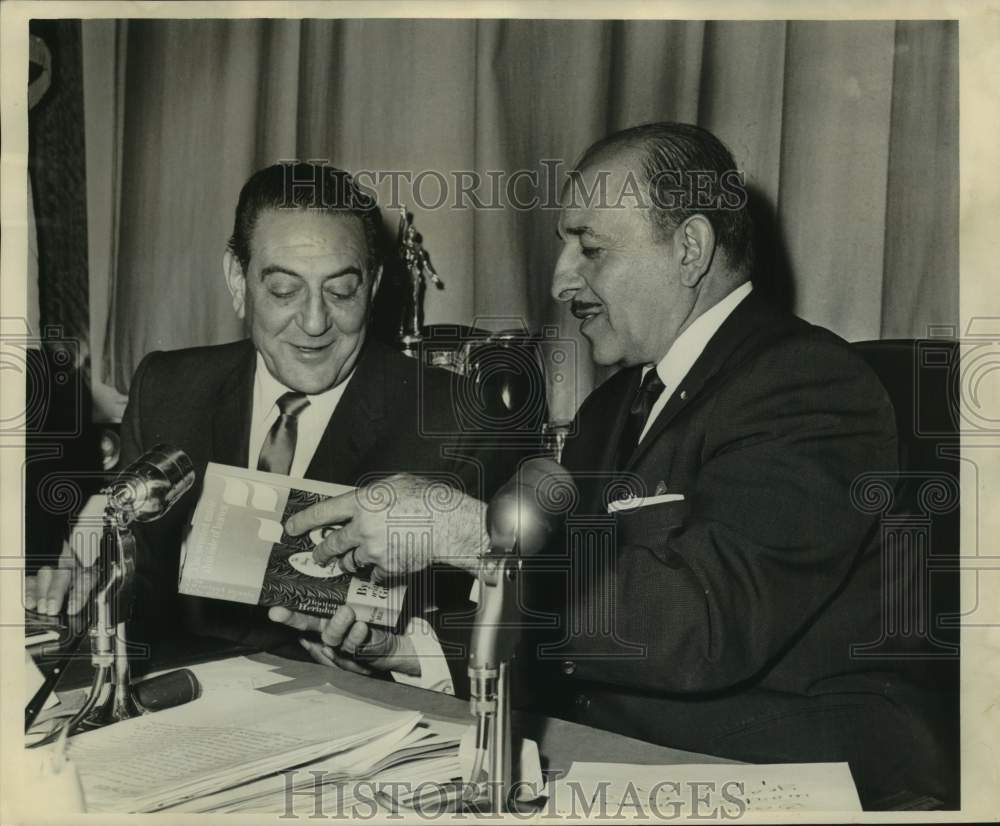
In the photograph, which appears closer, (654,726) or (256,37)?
(654,726)

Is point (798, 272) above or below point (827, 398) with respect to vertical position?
above

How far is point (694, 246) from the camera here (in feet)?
4.40

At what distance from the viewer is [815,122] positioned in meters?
1.38

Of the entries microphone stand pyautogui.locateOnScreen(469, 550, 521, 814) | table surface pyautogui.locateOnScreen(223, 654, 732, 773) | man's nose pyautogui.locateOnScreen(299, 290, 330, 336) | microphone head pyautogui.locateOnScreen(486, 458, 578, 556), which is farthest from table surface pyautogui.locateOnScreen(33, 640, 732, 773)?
man's nose pyautogui.locateOnScreen(299, 290, 330, 336)

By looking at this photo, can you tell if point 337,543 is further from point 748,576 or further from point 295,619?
point 748,576

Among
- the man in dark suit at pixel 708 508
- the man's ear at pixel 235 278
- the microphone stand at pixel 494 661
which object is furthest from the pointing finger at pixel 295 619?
the man's ear at pixel 235 278

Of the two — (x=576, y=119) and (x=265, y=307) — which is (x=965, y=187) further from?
(x=265, y=307)

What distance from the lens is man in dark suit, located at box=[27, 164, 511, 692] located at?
4.46 feet

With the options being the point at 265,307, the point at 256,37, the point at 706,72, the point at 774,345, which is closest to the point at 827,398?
the point at 774,345

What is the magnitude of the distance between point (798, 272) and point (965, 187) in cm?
27

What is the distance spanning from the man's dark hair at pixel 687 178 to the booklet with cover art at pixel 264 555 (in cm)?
58

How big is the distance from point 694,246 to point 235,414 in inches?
26.9

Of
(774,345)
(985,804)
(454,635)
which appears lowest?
(985,804)

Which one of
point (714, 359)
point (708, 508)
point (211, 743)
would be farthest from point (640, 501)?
point (211, 743)
